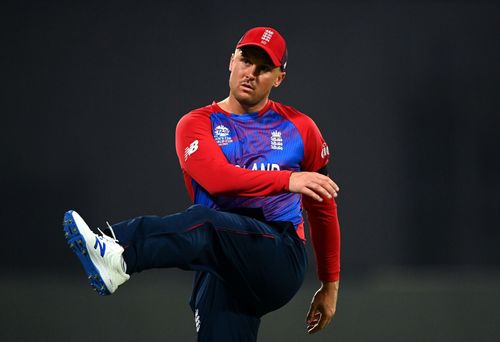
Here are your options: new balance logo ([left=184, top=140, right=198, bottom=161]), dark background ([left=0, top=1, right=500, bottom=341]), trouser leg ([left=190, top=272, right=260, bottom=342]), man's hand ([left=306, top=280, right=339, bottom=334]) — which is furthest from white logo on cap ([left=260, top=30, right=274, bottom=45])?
dark background ([left=0, top=1, right=500, bottom=341])

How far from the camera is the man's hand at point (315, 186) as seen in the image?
74.3 inches

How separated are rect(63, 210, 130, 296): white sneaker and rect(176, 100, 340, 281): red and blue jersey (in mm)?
356

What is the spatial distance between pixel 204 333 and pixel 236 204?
36 cm

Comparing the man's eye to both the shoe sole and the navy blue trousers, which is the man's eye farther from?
the shoe sole

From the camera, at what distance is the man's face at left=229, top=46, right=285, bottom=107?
2248 millimetres

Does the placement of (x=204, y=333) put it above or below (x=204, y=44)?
below

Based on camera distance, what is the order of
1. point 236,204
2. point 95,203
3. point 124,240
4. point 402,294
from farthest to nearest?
point 95,203, point 402,294, point 236,204, point 124,240

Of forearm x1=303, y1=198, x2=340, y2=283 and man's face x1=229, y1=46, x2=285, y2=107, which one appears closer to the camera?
man's face x1=229, y1=46, x2=285, y2=107

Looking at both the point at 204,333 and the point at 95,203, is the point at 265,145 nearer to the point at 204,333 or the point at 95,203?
the point at 204,333

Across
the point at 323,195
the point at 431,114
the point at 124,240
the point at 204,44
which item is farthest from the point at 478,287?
the point at 124,240

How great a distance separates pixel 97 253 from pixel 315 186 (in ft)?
1.64

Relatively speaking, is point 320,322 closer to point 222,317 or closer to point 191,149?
point 222,317

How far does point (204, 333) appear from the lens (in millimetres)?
2250

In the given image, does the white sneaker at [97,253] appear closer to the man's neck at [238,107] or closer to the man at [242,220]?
the man at [242,220]
